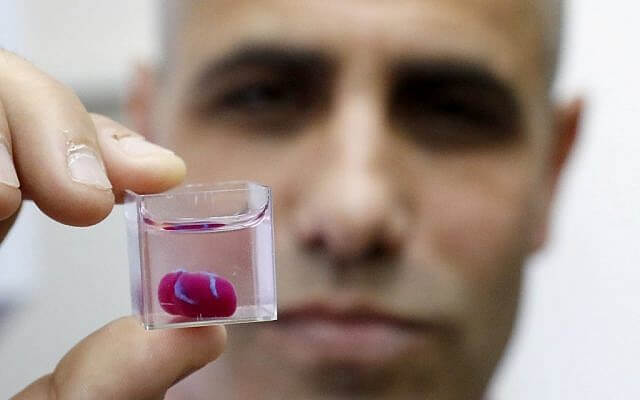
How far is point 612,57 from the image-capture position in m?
1.00

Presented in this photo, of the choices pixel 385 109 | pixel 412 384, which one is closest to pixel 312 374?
pixel 412 384

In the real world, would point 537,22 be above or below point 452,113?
above

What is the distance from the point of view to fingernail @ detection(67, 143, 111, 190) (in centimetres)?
44

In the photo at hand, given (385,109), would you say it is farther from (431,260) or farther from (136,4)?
(136,4)

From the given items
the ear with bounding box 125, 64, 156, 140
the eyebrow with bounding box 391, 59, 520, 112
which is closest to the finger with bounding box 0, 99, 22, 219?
the eyebrow with bounding box 391, 59, 520, 112

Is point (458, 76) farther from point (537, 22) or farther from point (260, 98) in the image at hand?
point (260, 98)

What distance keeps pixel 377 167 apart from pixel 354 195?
0.06 metres

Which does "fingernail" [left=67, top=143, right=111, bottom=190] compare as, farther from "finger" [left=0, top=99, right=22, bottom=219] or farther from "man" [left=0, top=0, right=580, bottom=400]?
"man" [left=0, top=0, right=580, bottom=400]

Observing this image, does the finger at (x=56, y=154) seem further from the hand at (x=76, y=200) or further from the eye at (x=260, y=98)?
the eye at (x=260, y=98)

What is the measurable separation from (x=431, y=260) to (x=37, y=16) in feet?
2.84

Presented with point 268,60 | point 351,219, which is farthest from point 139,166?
point 268,60

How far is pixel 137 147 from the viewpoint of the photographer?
0.50 m

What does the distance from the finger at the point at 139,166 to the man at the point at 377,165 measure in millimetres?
341

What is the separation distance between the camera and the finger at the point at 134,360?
1.40ft
